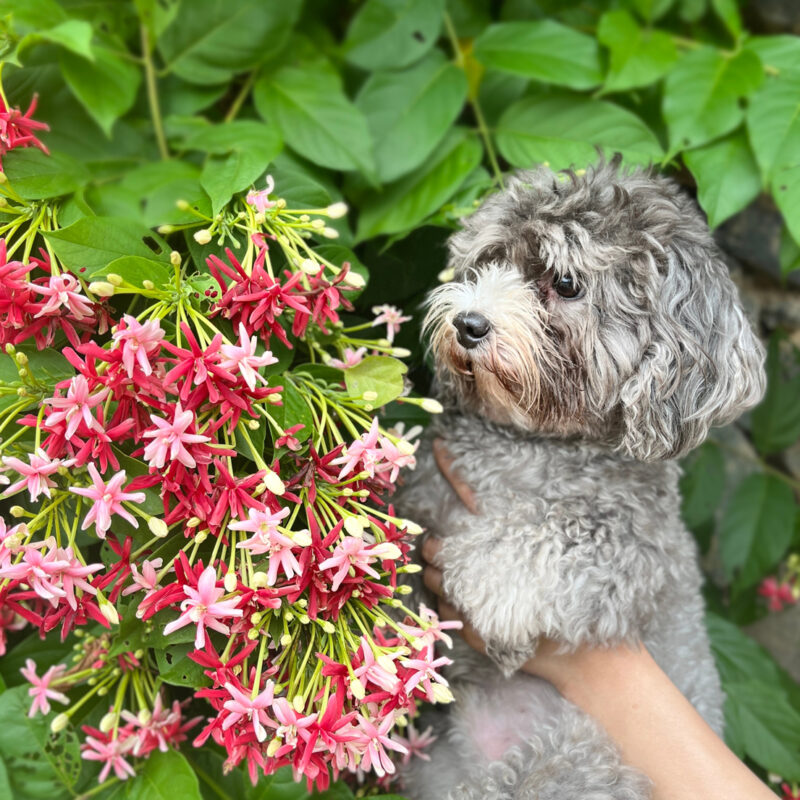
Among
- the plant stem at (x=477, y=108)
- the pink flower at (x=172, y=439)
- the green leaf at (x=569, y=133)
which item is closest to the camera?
the pink flower at (x=172, y=439)

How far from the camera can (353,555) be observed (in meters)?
1.32

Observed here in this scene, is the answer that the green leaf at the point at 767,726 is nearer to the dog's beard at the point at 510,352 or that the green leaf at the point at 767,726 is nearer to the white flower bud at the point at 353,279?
the dog's beard at the point at 510,352

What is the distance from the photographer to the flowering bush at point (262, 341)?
4.22ft

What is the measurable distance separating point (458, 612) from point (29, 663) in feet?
3.19

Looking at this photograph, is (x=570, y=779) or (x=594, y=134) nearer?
(x=570, y=779)

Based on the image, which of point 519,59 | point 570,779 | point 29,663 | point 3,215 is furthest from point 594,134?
point 29,663

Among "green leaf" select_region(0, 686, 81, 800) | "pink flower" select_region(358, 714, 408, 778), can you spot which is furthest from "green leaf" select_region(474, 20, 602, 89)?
"green leaf" select_region(0, 686, 81, 800)

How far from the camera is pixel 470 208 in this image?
1.99 meters

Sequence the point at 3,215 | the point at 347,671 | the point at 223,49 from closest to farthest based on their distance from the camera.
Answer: the point at 347,671 → the point at 3,215 → the point at 223,49

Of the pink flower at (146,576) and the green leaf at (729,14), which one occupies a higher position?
the green leaf at (729,14)

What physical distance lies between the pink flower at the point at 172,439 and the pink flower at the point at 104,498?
83 millimetres

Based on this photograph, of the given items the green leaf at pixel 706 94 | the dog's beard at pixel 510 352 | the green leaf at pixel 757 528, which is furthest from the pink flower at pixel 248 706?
the green leaf at pixel 757 528

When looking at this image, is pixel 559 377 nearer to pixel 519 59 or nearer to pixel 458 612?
pixel 458 612

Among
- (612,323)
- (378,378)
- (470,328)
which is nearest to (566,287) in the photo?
(612,323)
